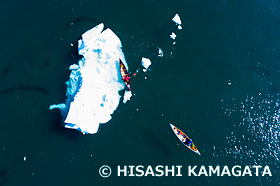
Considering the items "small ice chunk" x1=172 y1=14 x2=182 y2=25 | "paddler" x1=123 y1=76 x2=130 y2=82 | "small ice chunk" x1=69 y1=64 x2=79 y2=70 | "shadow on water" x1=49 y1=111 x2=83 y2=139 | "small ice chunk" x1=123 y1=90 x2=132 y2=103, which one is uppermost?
"small ice chunk" x1=172 y1=14 x2=182 y2=25

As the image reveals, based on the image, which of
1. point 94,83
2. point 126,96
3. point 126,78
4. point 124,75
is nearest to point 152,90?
point 126,96

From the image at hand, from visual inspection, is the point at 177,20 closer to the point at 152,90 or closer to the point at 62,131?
the point at 152,90

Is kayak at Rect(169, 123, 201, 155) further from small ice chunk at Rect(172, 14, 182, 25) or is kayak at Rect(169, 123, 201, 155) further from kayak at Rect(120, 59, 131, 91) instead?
small ice chunk at Rect(172, 14, 182, 25)

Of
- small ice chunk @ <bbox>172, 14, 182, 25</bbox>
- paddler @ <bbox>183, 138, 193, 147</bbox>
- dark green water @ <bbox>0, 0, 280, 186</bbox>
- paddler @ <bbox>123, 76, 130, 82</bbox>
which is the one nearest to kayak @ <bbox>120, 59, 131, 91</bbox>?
paddler @ <bbox>123, 76, 130, 82</bbox>

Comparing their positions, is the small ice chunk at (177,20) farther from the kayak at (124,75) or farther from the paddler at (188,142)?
the paddler at (188,142)

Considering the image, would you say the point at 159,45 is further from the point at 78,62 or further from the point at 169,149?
the point at 169,149

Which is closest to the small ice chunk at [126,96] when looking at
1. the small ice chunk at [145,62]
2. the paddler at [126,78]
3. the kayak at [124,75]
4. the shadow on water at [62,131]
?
the kayak at [124,75]

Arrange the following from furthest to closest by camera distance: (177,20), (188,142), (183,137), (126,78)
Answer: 1. (177,20)
2. (126,78)
3. (183,137)
4. (188,142)
